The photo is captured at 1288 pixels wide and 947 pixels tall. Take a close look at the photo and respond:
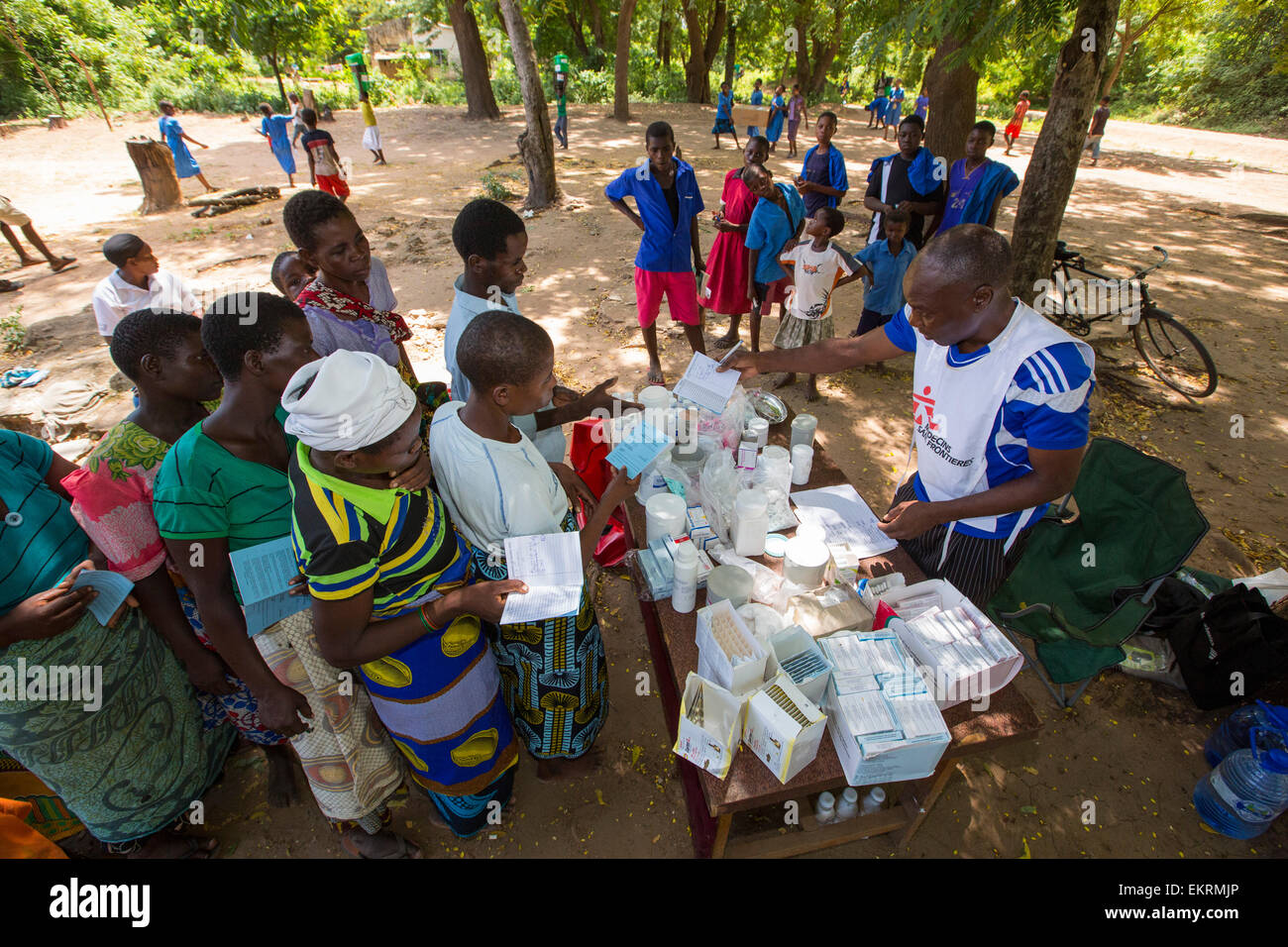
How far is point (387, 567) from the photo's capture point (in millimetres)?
1688

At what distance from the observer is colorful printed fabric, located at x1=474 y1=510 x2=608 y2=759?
2.18 metres

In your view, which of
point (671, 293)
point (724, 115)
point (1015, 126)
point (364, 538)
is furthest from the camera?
point (1015, 126)

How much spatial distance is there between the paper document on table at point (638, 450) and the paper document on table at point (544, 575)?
49cm

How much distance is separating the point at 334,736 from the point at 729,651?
1.52 metres

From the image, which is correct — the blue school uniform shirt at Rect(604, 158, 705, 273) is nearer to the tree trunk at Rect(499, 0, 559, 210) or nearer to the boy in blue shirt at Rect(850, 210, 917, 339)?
the boy in blue shirt at Rect(850, 210, 917, 339)

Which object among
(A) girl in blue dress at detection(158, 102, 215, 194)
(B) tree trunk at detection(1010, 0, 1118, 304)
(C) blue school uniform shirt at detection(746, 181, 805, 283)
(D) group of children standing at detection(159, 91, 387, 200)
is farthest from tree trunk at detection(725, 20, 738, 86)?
(C) blue school uniform shirt at detection(746, 181, 805, 283)

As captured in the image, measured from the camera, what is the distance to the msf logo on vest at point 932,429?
241 centimetres

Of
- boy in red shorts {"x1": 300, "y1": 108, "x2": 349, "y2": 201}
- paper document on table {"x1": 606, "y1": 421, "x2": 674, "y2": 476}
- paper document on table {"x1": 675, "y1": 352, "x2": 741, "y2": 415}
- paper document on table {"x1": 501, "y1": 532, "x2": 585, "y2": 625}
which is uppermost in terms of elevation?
boy in red shorts {"x1": 300, "y1": 108, "x2": 349, "y2": 201}

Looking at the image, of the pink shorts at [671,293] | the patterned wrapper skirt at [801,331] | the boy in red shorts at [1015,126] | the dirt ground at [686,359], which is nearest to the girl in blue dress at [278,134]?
the dirt ground at [686,359]

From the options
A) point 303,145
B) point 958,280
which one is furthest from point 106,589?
point 303,145

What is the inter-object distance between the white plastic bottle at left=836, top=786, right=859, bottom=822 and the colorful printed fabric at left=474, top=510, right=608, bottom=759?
108 centimetres

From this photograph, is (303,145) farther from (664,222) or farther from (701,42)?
(701,42)

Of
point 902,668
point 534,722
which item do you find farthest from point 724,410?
point 534,722
